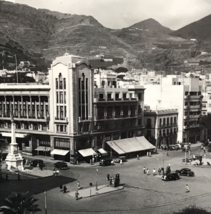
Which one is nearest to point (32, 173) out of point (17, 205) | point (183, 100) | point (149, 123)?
point (17, 205)

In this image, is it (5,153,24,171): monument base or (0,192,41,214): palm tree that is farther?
(5,153,24,171): monument base

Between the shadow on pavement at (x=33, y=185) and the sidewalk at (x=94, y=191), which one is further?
the shadow on pavement at (x=33, y=185)

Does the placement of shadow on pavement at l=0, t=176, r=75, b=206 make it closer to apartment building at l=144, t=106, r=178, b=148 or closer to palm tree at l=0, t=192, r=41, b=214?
palm tree at l=0, t=192, r=41, b=214

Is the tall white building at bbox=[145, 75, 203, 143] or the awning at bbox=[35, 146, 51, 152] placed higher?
the tall white building at bbox=[145, 75, 203, 143]

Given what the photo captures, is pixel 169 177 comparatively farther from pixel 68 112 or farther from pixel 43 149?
pixel 43 149

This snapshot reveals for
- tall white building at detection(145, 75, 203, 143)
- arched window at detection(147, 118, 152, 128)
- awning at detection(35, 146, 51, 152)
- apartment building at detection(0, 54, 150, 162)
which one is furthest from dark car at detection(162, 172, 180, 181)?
tall white building at detection(145, 75, 203, 143)

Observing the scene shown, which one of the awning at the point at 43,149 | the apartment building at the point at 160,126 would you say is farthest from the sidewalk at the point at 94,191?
the apartment building at the point at 160,126

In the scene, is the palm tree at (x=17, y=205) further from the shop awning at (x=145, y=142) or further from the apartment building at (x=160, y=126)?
the apartment building at (x=160, y=126)
